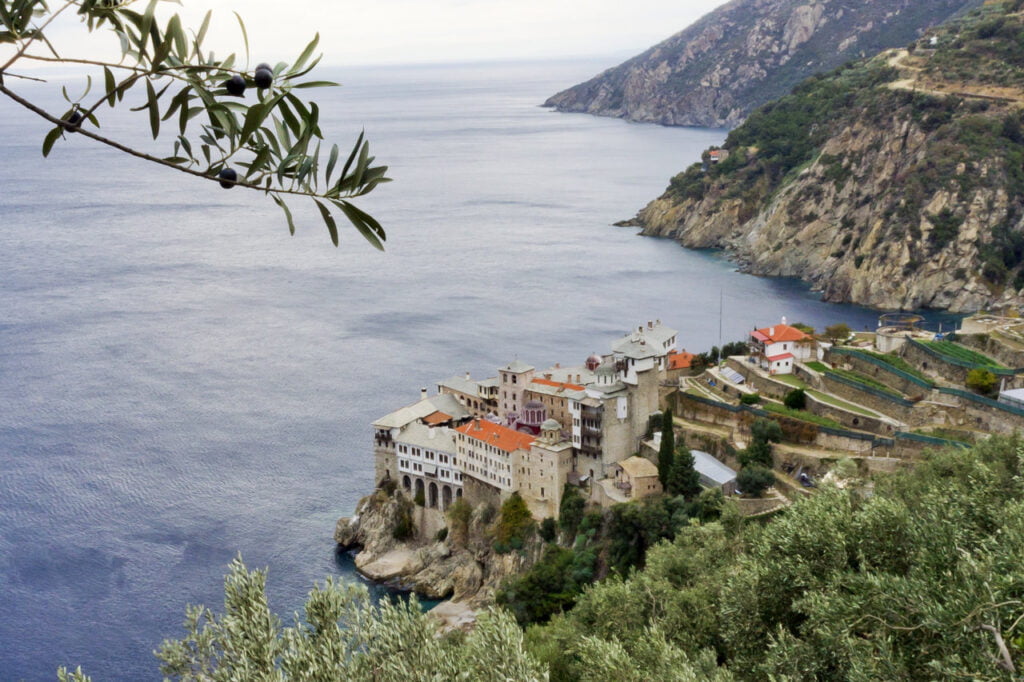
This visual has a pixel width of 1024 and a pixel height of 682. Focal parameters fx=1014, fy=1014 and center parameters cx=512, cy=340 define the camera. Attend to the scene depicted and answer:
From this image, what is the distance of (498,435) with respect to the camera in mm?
36250

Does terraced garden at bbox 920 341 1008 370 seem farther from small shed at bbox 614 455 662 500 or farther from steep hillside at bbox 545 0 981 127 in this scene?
steep hillside at bbox 545 0 981 127

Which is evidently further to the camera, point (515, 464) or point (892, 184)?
point (892, 184)

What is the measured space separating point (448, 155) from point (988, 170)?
3505 inches

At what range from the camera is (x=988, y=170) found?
67312 millimetres

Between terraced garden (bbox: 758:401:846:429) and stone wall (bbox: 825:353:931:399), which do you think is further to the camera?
stone wall (bbox: 825:353:931:399)

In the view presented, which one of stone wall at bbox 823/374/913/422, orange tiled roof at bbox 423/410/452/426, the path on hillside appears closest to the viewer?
stone wall at bbox 823/374/913/422

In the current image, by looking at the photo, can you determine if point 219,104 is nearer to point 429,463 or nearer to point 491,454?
point 491,454

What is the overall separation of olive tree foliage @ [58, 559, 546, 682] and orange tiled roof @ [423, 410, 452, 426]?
2996 centimetres

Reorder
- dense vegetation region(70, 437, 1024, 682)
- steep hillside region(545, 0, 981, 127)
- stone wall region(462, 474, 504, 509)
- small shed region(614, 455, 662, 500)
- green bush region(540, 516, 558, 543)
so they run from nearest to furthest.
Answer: dense vegetation region(70, 437, 1024, 682), small shed region(614, 455, 662, 500), green bush region(540, 516, 558, 543), stone wall region(462, 474, 504, 509), steep hillside region(545, 0, 981, 127)

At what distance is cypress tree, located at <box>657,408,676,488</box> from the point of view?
104 ft

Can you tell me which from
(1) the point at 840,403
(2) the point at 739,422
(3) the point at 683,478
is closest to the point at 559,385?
(2) the point at 739,422

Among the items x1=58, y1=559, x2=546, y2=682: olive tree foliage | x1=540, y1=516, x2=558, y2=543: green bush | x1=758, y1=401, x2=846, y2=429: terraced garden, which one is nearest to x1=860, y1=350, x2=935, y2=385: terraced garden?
x1=758, y1=401, x2=846, y2=429: terraced garden

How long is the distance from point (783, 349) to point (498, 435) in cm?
1126

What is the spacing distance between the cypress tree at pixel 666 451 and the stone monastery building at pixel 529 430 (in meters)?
2.28
